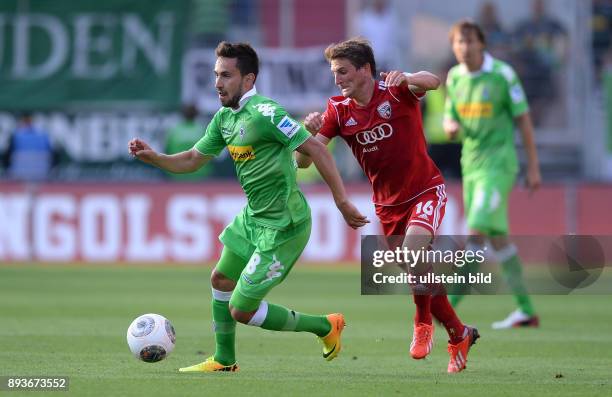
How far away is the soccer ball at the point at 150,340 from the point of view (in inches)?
325

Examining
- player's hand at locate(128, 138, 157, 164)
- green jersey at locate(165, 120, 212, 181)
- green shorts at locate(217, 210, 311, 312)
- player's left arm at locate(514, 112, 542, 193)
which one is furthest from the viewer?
green jersey at locate(165, 120, 212, 181)

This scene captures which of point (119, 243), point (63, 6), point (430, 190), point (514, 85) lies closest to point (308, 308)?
point (514, 85)

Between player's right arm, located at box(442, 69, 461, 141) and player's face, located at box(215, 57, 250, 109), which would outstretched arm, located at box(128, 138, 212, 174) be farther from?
player's right arm, located at box(442, 69, 461, 141)

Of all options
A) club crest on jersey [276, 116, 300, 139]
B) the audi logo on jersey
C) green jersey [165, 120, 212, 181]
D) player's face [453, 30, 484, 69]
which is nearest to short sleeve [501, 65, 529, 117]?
player's face [453, 30, 484, 69]

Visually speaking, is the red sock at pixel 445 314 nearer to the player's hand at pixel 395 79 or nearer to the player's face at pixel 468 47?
the player's hand at pixel 395 79

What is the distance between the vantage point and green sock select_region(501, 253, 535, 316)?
11.5m

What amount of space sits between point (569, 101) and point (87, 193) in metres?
8.59

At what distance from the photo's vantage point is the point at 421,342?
334 inches

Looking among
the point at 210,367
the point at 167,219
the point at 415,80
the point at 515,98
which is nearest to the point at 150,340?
the point at 210,367

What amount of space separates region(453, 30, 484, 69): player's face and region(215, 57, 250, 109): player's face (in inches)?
147

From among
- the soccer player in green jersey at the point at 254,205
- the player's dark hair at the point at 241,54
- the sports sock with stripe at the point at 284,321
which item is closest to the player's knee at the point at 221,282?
the soccer player in green jersey at the point at 254,205

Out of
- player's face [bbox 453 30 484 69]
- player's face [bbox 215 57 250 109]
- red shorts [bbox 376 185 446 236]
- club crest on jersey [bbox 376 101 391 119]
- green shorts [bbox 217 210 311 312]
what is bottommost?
green shorts [bbox 217 210 311 312]

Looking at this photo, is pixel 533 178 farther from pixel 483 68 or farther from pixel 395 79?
pixel 395 79

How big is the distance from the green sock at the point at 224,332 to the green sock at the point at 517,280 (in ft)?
12.9
